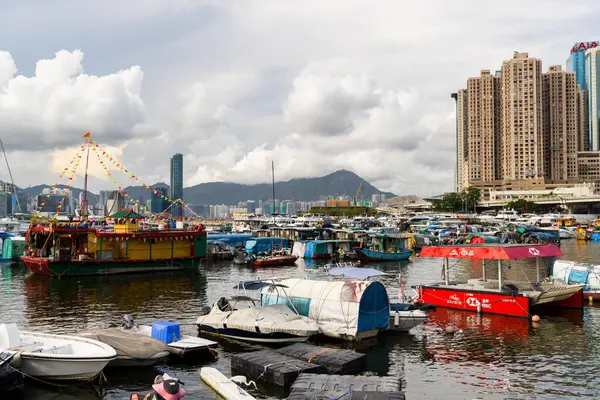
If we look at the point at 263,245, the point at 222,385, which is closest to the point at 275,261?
the point at 263,245

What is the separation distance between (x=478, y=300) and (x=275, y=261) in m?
35.9

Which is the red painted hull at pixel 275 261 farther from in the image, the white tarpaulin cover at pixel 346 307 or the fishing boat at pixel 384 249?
the white tarpaulin cover at pixel 346 307

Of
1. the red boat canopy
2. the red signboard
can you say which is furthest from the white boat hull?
the red boat canopy

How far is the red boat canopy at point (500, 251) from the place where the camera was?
3013 centimetres

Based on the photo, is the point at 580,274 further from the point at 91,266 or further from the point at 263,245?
the point at 263,245

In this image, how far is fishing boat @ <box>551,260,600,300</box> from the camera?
37831mm

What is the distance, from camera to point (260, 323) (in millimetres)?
23953

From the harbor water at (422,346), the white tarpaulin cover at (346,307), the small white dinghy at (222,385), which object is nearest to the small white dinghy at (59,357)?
the harbor water at (422,346)

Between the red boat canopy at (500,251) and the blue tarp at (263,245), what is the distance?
4192 centimetres

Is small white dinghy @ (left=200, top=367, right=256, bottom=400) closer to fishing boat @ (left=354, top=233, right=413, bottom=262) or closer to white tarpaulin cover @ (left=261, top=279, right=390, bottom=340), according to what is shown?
white tarpaulin cover @ (left=261, top=279, right=390, bottom=340)

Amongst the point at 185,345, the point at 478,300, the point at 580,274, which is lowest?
the point at 185,345

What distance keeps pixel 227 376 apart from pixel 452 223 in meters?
117

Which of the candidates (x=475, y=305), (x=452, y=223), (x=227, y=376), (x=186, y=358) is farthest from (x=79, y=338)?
(x=452, y=223)

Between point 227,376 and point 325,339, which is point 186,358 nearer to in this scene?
point 227,376
